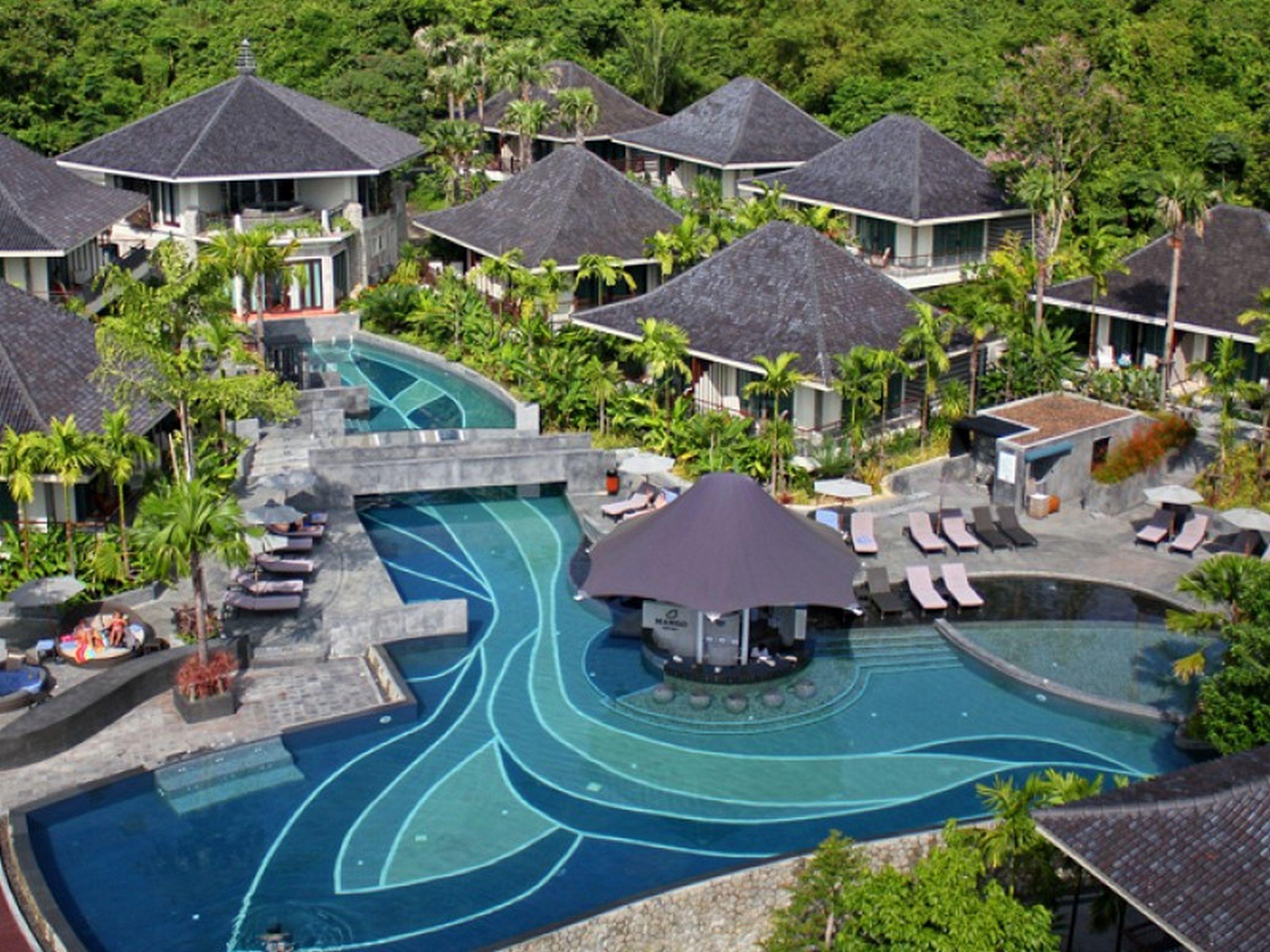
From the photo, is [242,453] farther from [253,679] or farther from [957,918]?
[957,918]

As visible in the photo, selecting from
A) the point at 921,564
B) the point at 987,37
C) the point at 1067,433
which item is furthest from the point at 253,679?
the point at 987,37

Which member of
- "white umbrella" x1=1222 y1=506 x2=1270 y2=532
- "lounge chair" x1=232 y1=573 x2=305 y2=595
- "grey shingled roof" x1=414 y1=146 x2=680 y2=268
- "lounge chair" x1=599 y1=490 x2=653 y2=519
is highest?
"grey shingled roof" x1=414 y1=146 x2=680 y2=268

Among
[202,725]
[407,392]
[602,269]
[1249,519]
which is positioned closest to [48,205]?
[407,392]

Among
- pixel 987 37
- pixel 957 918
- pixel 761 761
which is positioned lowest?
pixel 761 761

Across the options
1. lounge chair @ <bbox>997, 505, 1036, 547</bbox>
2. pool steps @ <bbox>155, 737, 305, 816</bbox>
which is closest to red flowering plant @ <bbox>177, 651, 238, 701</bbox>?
pool steps @ <bbox>155, 737, 305, 816</bbox>

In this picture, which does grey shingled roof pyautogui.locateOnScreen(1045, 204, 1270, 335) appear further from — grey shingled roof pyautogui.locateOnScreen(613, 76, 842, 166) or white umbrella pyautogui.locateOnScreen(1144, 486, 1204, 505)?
grey shingled roof pyautogui.locateOnScreen(613, 76, 842, 166)

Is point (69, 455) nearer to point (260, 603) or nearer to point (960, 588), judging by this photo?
point (260, 603)

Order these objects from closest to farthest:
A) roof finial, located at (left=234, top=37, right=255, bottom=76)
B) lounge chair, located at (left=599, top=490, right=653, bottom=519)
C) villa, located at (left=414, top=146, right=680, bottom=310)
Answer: lounge chair, located at (left=599, top=490, right=653, bottom=519) → villa, located at (left=414, top=146, right=680, bottom=310) → roof finial, located at (left=234, top=37, right=255, bottom=76)
